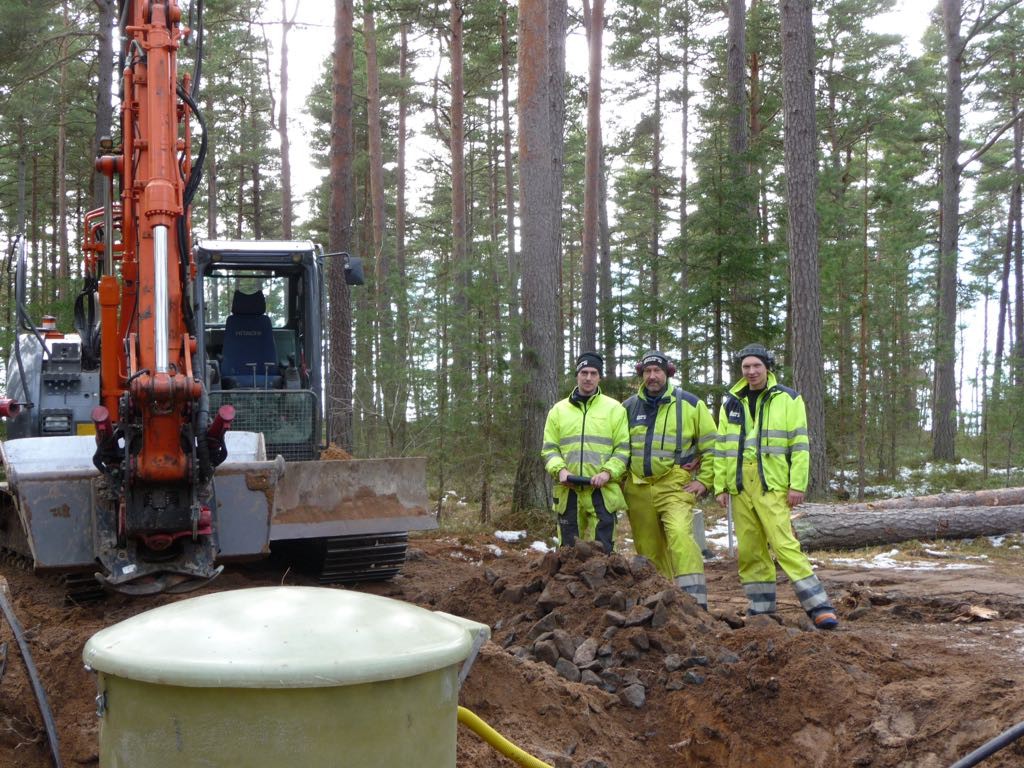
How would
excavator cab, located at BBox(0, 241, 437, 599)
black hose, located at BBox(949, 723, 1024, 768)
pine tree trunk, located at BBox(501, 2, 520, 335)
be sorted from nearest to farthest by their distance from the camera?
black hose, located at BBox(949, 723, 1024, 768), excavator cab, located at BBox(0, 241, 437, 599), pine tree trunk, located at BBox(501, 2, 520, 335)

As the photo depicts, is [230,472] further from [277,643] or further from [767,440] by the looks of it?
[277,643]

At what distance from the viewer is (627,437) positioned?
7988 mm

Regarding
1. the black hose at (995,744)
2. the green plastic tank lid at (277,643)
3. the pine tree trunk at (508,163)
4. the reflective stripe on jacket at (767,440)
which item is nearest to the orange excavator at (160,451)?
the reflective stripe on jacket at (767,440)

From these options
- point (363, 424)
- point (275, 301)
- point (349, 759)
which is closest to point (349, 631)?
point (349, 759)

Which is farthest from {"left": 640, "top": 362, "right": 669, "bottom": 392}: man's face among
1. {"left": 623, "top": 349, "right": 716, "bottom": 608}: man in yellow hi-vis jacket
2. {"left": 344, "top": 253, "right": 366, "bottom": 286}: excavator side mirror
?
{"left": 344, "top": 253, "right": 366, "bottom": 286}: excavator side mirror

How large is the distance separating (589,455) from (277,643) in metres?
5.73

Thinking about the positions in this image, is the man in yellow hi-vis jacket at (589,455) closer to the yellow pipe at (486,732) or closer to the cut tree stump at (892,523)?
the cut tree stump at (892,523)

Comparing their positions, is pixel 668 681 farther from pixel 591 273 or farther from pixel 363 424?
pixel 591 273

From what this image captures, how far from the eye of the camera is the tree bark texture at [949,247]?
23.8 meters

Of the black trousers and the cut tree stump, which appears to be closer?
the black trousers

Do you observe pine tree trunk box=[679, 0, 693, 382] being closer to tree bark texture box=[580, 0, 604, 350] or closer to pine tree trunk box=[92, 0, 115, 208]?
tree bark texture box=[580, 0, 604, 350]

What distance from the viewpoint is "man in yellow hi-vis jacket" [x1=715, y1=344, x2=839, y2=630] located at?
24.1 ft

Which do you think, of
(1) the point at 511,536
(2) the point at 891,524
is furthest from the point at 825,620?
(2) the point at 891,524

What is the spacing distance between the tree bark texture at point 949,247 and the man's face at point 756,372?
16.7 m
